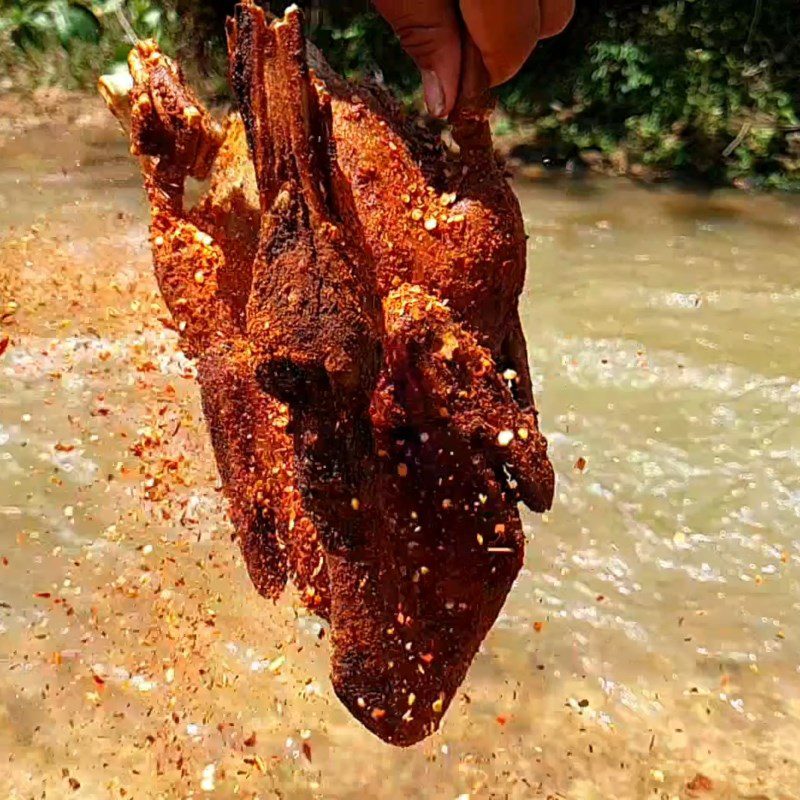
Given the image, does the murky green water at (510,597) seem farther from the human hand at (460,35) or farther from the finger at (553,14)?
Answer: the finger at (553,14)

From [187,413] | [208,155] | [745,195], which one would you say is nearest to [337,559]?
[208,155]

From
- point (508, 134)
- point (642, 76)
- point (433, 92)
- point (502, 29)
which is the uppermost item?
point (502, 29)

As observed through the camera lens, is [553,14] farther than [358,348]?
Yes

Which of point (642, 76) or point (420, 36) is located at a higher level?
point (420, 36)

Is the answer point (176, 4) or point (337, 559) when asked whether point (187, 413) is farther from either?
point (176, 4)

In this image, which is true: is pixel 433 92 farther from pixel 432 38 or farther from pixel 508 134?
pixel 508 134

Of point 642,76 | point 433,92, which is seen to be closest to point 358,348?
point 433,92

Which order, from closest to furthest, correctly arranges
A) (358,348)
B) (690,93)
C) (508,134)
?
1. (358,348)
2. (690,93)
3. (508,134)
